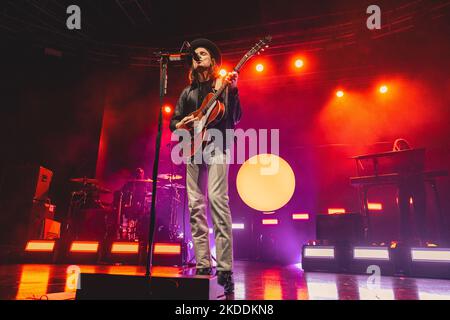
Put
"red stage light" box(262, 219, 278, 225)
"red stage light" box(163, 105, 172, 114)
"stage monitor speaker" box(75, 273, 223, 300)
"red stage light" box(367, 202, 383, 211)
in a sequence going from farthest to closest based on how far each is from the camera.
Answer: "red stage light" box(163, 105, 172, 114) → "red stage light" box(367, 202, 383, 211) → "red stage light" box(262, 219, 278, 225) → "stage monitor speaker" box(75, 273, 223, 300)

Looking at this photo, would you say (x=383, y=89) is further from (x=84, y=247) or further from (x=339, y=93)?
(x=84, y=247)

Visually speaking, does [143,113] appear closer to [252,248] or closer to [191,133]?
[252,248]

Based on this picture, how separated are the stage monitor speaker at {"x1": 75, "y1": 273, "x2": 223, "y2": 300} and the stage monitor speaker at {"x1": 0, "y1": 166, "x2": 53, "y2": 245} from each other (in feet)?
12.4

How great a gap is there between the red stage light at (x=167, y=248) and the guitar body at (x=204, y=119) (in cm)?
223

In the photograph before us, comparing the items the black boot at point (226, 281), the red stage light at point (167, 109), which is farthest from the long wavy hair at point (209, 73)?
the red stage light at point (167, 109)

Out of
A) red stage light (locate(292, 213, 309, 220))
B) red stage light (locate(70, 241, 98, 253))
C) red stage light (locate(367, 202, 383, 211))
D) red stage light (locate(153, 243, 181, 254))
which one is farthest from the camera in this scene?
red stage light (locate(367, 202, 383, 211))

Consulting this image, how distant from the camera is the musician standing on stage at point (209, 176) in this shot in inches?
87.6

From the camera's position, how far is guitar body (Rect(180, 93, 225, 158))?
7.81 ft

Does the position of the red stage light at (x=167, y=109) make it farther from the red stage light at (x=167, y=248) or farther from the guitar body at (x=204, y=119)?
the guitar body at (x=204, y=119)

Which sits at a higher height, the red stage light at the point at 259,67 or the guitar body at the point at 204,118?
the red stage light at the point at 259,67

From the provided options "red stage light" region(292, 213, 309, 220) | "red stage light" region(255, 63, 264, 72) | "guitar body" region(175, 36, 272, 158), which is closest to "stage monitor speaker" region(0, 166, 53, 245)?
"guitar body" region(175, 36, 272, 158)

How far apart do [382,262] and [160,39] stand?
689 cm

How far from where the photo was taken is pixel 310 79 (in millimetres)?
7414

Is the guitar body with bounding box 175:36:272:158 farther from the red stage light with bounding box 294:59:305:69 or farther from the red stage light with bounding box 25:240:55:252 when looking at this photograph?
the red stage light with bounding box 294:59:305:69
